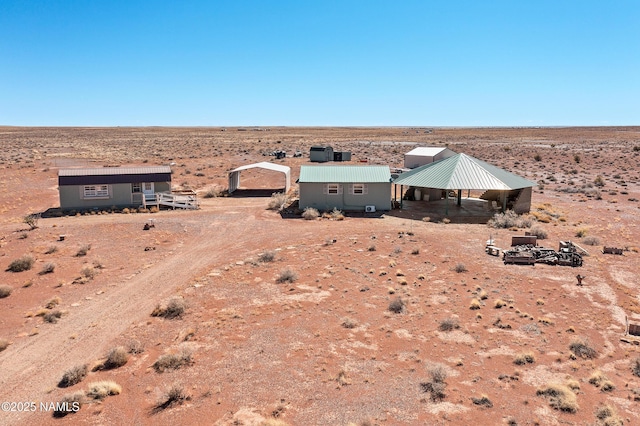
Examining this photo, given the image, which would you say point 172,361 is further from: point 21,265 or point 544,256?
point 544,256

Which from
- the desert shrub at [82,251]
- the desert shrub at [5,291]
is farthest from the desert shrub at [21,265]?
the desert shrub at [5,291]

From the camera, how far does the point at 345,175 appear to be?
34469 millimetres

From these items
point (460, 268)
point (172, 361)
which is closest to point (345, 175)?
point (460, 268)

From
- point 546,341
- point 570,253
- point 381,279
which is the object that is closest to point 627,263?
point 570,253

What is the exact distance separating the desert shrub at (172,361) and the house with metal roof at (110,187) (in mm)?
24362

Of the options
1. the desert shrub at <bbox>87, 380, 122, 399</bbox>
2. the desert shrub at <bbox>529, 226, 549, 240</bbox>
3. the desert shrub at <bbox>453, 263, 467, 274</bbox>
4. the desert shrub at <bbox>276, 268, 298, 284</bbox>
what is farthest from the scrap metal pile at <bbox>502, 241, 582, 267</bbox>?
the desert shrub at <bbox>87, 380, 122, 399</bbox>

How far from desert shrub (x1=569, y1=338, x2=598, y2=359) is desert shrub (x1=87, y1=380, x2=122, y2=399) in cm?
1310

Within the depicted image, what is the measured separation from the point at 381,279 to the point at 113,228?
17.9m

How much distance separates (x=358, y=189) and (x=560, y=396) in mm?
24266

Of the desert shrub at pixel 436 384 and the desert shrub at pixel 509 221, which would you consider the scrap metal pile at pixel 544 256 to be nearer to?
the desert shrub at pixel 509 221

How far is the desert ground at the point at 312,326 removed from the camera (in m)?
10.8

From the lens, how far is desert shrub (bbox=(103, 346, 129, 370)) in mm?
12609

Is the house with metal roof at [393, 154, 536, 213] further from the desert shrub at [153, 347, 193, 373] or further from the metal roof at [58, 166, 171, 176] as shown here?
the desert shrub at [153, 347, 193, 373]

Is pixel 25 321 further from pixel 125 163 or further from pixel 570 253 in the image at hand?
pixel 125 163
